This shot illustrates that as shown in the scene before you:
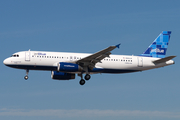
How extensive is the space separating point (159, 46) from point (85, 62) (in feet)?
45.5

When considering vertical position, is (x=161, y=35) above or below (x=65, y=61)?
above

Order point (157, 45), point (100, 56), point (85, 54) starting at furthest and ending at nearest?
point (157, 45) → point (85, 54) → point (100, 56)

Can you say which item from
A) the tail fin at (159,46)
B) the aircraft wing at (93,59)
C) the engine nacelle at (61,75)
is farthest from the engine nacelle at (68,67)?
the tail fin at (159,46)

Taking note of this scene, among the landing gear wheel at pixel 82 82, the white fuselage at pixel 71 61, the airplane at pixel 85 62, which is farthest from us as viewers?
the landing gear wheel at pixel 82 82

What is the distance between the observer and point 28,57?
157 ft

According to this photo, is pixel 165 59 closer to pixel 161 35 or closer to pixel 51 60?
pixel 161 35

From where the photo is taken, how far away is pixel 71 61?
160ft

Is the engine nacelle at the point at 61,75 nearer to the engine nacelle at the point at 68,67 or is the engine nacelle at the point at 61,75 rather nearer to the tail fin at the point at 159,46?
the engine nacelle at the point at 68,67

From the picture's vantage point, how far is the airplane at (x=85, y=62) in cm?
4775

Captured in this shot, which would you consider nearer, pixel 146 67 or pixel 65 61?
pixel 65 61

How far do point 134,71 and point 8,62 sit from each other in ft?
59.6

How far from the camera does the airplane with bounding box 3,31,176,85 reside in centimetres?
4775

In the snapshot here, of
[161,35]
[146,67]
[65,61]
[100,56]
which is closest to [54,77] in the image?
[65,61]

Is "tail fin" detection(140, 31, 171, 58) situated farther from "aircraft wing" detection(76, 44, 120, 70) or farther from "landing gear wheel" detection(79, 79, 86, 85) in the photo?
"landing gear wheel" detection(79, 79, 86, 85)
